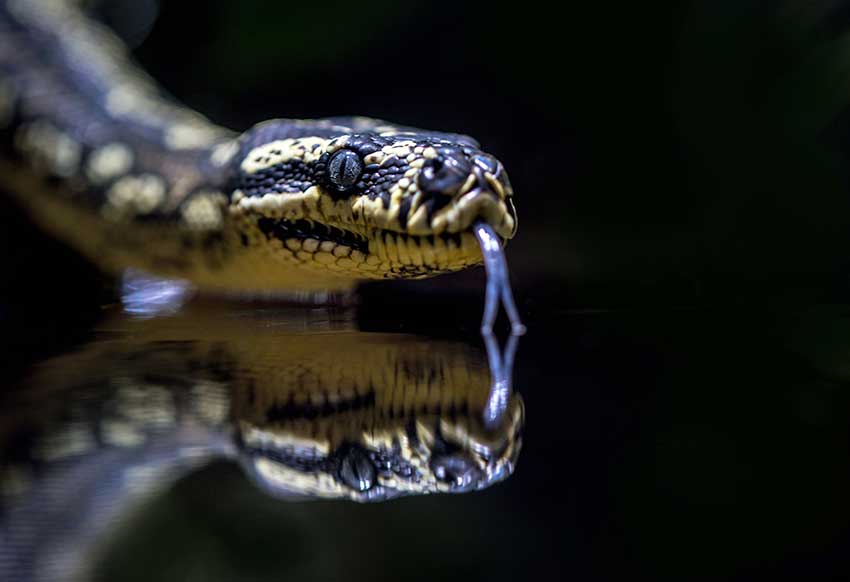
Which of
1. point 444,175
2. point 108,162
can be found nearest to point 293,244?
point 444,175

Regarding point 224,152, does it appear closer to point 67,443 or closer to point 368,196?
point 368,196

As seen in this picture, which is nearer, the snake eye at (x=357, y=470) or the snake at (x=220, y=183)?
the snake eye at (x=357, y=470)

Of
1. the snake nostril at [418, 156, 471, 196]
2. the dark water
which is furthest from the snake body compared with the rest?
the dark water

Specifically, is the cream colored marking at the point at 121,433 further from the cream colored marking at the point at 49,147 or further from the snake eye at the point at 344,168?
the cream colored marking at the point at 49,147

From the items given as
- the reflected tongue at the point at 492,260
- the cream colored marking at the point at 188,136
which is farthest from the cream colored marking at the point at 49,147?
the reflected tongue at the point at 492,260

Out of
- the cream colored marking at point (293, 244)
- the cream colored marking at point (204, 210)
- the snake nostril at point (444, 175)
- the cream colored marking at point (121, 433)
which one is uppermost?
the snake nostril at point (444, 175)

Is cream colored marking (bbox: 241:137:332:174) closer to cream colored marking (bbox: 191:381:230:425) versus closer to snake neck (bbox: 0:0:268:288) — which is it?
snake neck (bbox: 0:0:268:288)
